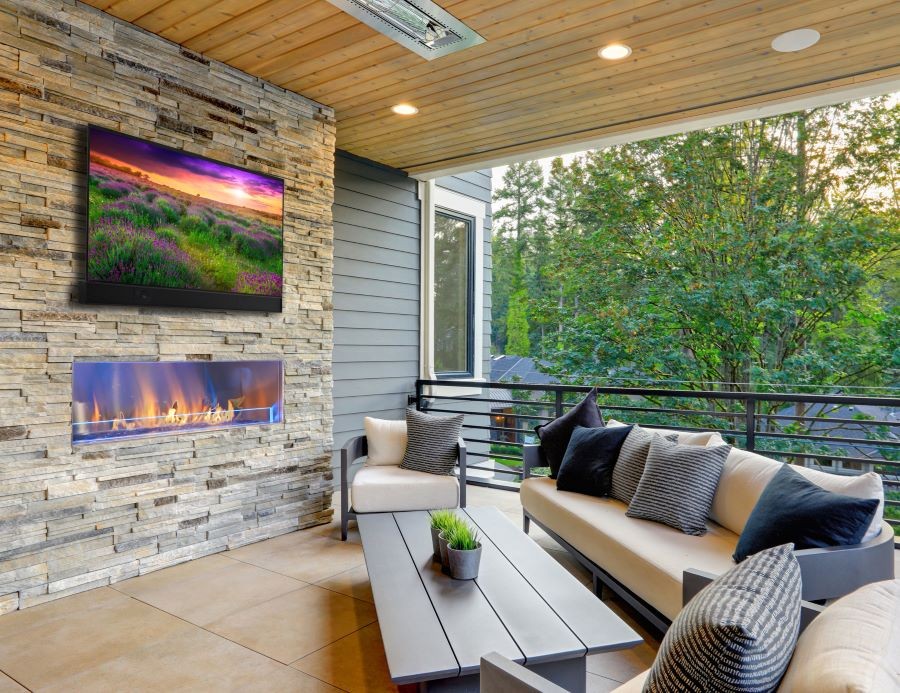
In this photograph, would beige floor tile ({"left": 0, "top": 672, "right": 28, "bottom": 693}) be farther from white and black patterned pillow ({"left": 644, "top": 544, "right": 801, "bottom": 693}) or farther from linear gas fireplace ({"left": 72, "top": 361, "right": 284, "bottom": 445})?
white and black patterned pillow ({"left": 644, "top": 544, "right": 801, "bottom": 693})

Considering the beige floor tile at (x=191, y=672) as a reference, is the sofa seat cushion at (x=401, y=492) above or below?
above

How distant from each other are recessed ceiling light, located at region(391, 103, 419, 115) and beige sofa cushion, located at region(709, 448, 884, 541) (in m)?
2.98

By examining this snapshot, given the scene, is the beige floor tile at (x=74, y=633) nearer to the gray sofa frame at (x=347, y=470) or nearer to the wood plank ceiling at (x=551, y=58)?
the gray sofa frame at (x=347, y=470)

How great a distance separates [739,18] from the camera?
9.97ft

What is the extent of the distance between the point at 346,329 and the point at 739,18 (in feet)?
11.7

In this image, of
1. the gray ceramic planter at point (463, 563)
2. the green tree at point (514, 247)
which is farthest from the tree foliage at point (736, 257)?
the gray ceramic planter at point (463, 563)

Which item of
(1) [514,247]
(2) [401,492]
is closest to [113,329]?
(2) [401,492]

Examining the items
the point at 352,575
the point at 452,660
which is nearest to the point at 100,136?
the point at 352,575

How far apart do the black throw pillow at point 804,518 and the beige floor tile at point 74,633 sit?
235 cm

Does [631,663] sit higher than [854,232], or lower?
lower

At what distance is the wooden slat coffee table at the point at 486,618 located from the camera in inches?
70.2

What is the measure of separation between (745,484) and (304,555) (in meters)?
2.41

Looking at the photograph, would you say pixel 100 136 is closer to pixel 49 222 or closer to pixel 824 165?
pixel 49 222

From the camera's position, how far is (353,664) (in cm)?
239
